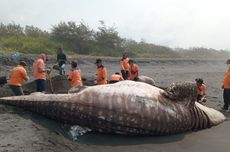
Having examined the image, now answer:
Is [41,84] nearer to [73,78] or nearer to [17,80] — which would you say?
[73,78]

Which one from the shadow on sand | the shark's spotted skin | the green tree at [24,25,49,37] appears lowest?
the shadow on sand

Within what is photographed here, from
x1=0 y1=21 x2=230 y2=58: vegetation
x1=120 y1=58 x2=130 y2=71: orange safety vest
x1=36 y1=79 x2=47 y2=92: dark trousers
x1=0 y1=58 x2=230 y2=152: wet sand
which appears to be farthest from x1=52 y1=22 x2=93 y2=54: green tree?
x1=0 y1=58 x2=230 y2=152: wet sand

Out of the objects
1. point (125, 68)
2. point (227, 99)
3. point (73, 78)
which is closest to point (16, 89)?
point (73, 78)

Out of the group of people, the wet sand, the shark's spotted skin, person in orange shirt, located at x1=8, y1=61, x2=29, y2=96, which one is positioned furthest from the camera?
the group of people

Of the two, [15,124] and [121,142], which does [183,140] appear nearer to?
[121,142]

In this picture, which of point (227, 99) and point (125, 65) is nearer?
point (227, 99)

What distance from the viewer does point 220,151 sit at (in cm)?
1037

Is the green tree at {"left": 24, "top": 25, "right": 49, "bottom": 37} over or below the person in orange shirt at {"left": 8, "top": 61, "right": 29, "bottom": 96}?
over

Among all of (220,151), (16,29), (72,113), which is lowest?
(220,151)

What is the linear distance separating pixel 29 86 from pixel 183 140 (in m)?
8.09

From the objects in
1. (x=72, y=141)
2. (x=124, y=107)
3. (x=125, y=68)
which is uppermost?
(x=125, y=68)

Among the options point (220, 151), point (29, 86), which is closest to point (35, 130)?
point (220, 151)

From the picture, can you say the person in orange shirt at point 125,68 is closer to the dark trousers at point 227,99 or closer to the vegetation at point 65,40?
the dark trousers at point 227,99

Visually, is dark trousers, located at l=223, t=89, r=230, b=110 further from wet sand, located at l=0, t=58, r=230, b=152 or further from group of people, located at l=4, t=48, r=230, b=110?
wet sand, located at l=0, t=58, r=230, b=152
